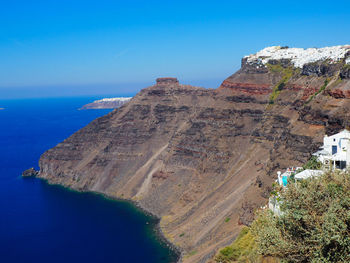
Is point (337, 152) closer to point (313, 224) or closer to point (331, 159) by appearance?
point (331, 159)

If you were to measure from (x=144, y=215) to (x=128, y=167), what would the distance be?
30.7 meters

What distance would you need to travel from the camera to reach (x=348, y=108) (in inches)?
2753

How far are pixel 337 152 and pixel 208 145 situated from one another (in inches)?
2554

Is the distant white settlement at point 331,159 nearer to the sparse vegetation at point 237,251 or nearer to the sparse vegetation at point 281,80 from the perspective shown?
the sparse vegetation at point 237,251

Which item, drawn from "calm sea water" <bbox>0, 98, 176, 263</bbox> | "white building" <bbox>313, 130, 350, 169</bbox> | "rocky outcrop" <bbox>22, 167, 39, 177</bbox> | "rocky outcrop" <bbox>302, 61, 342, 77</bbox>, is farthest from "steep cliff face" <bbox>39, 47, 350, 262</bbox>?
"white building" <bbox>313, 130, 350, 169</bbox>

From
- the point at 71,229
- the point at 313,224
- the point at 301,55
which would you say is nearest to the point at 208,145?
the point at 301,55

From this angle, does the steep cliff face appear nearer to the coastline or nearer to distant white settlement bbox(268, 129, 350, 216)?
the coastline

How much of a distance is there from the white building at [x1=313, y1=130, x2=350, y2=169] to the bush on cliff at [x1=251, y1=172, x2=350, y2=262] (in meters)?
11.9

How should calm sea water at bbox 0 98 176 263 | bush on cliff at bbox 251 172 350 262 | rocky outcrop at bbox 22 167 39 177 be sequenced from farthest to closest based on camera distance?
1. rocky outcrop at bbox 22 167 39 177
2. calm sea water at bbox 0 98 176 263
3. bush on cliff at bbox 251 172 350 262

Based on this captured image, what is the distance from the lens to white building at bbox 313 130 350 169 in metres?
40.8

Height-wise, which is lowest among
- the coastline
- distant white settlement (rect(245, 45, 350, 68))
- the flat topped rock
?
the coastline

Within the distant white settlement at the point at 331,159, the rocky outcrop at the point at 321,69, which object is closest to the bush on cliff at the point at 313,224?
the distant white settlement at the point at 331,159

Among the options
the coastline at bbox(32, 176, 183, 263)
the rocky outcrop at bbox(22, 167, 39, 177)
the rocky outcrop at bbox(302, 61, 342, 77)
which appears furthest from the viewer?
the rocky outcrop at bbox(22, 167, 39, 177)

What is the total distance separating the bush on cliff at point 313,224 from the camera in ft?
73.0
